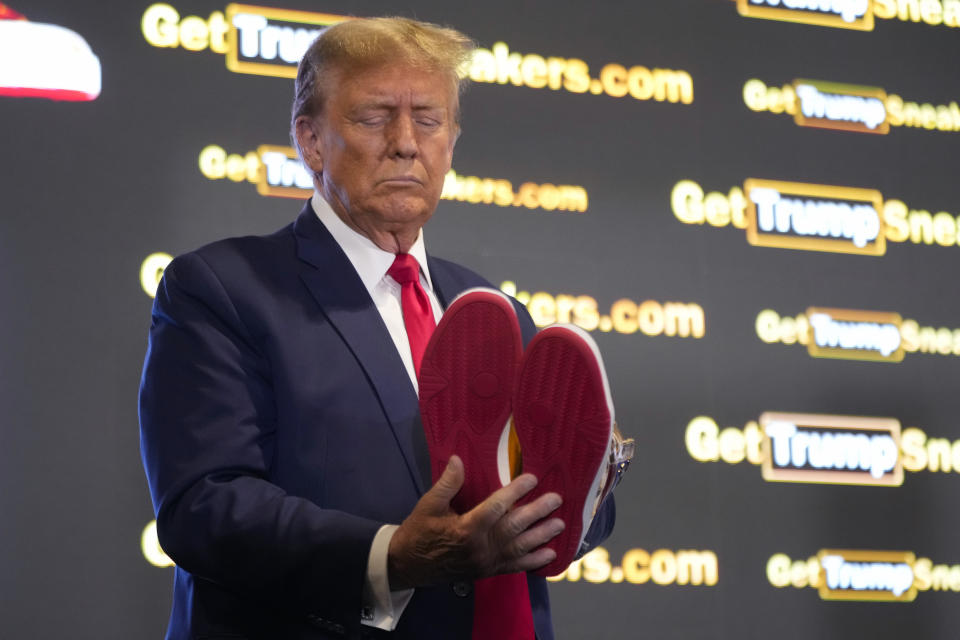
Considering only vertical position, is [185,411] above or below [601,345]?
below

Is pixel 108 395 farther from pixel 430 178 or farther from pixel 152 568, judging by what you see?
pixel 430 178

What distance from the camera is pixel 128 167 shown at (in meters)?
2.06

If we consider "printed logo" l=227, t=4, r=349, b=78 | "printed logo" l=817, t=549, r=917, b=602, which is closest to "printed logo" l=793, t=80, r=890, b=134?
"printed logo" l=817, t=549, r=917, b=602

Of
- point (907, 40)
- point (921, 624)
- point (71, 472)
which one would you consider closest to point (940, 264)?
point (907, 40)

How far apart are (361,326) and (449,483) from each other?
0.91 ft

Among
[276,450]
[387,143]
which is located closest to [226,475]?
[276,450]

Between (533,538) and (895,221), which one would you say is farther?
(895,221)

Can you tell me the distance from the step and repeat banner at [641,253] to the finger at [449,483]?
1.09m

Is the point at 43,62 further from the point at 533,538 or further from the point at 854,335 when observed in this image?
the point at 854,335

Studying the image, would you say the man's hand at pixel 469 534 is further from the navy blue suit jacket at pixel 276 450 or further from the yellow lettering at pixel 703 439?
the yellow lettering at pixel 703 439

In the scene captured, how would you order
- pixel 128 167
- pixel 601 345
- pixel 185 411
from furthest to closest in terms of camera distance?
pixel 601 345, pixel 128 167, pixel 185 411

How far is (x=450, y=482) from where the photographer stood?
985 millimetres

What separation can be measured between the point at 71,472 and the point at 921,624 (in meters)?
1.65

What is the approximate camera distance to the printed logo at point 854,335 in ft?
7.86
